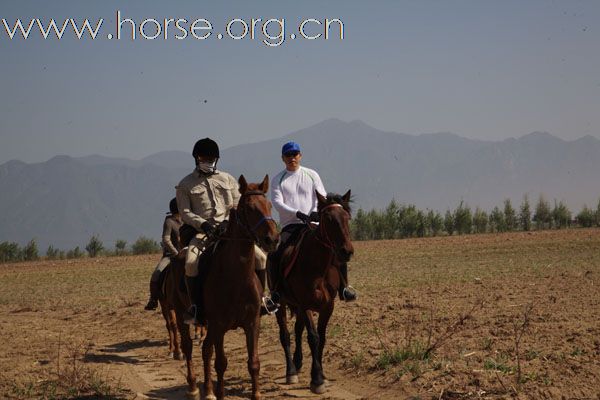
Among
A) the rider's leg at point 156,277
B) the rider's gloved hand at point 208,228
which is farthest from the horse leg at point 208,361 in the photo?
the rider's leg at point 156,277

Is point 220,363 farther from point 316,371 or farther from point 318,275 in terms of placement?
point 318,275

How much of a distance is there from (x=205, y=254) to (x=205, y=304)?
64 cm

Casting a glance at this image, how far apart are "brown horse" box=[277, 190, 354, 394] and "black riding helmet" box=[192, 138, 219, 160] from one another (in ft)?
4.93

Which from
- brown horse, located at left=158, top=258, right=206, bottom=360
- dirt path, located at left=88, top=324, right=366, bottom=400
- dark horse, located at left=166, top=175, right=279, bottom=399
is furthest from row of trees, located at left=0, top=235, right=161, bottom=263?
dark horse, located at left=166, top=175, right=279, bottom=399

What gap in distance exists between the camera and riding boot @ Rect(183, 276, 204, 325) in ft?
29.2

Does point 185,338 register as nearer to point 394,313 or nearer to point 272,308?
point 272,308

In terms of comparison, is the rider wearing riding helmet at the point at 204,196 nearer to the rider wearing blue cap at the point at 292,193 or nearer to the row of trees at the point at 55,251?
the rider wearing blue cap at the point at 292,193

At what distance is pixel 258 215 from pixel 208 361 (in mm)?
1981

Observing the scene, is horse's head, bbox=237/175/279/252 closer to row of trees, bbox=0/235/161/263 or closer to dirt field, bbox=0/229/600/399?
dirt field, bbox=0/229/600/399

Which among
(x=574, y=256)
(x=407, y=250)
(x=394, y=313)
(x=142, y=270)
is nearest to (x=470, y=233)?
(x=407, y=250)

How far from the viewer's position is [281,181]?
10750mm

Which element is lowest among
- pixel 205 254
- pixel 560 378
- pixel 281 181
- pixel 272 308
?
pixel 560 378

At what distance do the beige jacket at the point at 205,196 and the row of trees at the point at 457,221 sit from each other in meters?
41.5

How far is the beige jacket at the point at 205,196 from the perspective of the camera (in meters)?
9.56
